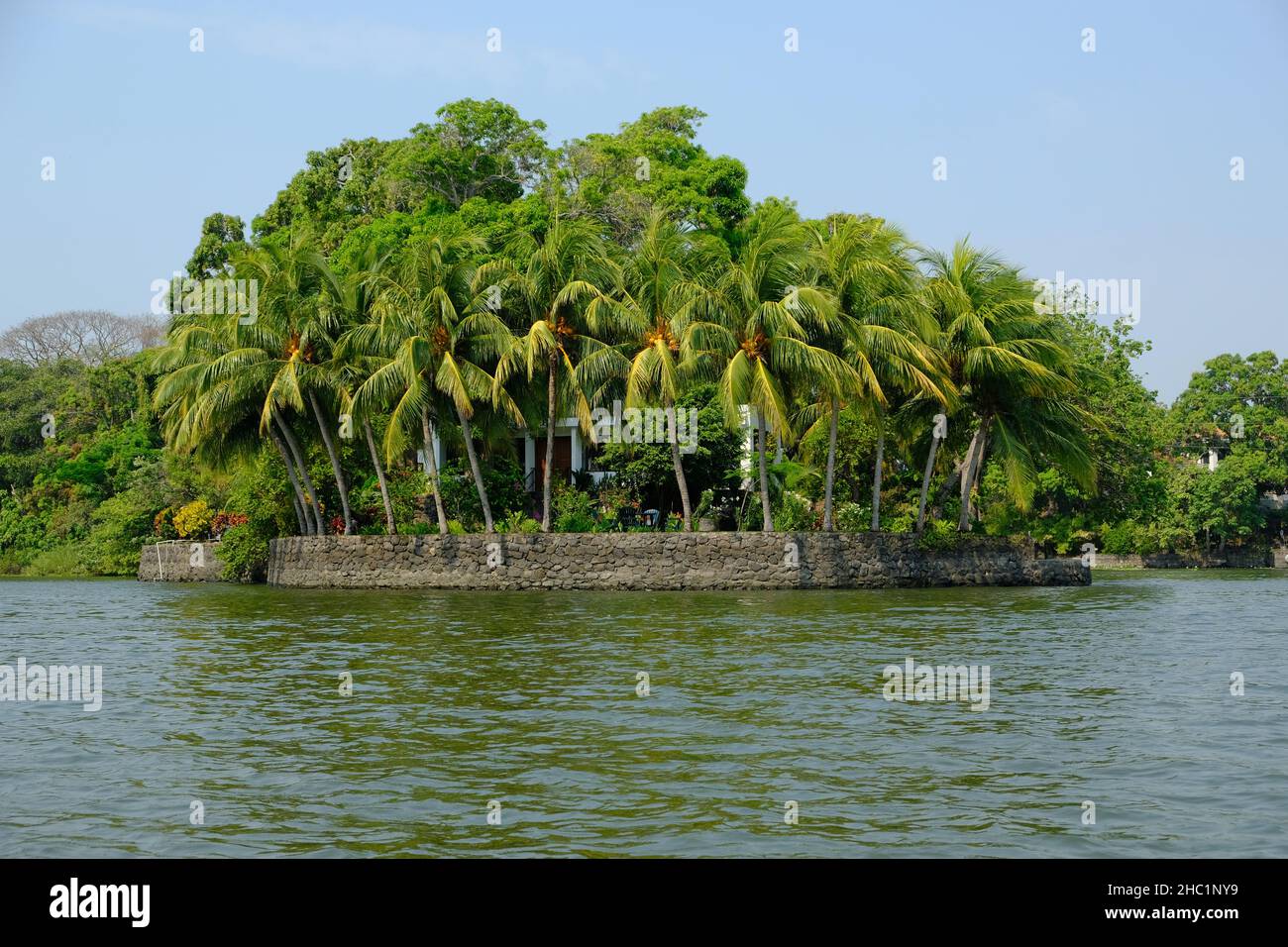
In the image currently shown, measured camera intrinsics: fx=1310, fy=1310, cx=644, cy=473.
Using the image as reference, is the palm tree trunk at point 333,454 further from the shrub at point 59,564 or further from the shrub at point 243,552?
the shrub at point 59,564

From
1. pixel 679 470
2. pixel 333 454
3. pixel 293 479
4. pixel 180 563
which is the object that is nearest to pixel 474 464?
pixel 333 454

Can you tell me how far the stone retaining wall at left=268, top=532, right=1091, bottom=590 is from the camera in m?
31.7

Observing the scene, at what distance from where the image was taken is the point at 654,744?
35.4 feet

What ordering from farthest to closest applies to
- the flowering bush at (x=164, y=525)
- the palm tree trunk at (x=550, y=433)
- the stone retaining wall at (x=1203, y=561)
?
the stone retaining wall at (x=1203, y=561)
the flowering bush at (x=164, y=525)
the palm tree trunk at (x=550, y=433)

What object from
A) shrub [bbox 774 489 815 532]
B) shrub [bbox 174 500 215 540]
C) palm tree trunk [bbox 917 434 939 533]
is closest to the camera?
shrub [bbox 774 489 815 532]

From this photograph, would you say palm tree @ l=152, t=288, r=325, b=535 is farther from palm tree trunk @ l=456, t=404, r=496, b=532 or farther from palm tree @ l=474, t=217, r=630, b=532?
palm tree @ l=474, t=217, r=630, b=532

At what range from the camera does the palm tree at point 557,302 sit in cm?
3341

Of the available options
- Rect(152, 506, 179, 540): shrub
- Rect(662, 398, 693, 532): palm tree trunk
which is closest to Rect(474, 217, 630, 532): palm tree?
Rect(662, 398, 693, 532): palm tree trunk

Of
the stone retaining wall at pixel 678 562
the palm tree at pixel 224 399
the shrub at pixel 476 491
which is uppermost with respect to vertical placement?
the palm tree at pixel 224 399

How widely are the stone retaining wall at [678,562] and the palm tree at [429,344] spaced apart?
1.44m

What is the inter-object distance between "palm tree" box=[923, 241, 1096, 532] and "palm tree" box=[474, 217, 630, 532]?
29.0 ft

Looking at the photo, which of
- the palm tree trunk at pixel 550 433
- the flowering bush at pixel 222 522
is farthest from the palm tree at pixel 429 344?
the flowering bush at pixel 222 522
